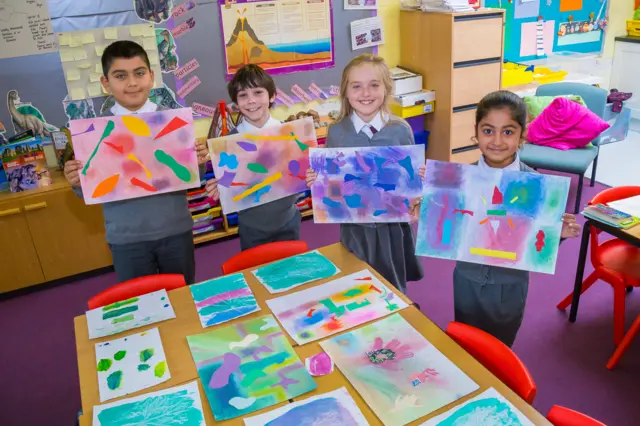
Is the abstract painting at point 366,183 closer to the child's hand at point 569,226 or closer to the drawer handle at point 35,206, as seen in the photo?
the child's hand at point 569,226

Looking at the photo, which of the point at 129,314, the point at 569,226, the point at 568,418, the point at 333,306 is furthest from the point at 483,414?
the point at 129,314

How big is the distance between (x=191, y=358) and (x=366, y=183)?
903mm

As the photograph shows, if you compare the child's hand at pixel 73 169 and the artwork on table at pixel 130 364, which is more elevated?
the child's hand at pixel 73 169

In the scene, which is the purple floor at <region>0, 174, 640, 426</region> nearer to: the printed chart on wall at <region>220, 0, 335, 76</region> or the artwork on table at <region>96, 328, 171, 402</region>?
the artwork on table at <region>96, 328, 171, 402</region>

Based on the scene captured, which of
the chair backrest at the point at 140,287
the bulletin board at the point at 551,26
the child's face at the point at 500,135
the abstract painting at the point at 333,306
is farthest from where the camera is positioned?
the bulletin board at the point at 551,26

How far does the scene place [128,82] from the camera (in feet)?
6.56

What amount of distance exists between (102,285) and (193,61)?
1618 millimetres

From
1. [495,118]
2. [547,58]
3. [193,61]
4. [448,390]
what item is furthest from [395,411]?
[547,58]

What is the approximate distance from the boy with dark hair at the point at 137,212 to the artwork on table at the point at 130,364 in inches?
22.3

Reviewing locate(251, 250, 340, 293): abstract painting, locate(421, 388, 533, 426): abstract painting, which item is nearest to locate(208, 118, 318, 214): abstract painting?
locate(251, 250, 340, 293): abstract painting

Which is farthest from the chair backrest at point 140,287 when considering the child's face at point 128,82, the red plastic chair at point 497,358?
the red plastic chair at point 497,358

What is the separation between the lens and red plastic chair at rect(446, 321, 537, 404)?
4.37 feet

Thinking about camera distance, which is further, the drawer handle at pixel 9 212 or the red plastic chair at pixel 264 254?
the drawer handle at pixel 9 212

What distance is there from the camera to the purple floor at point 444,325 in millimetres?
2256
